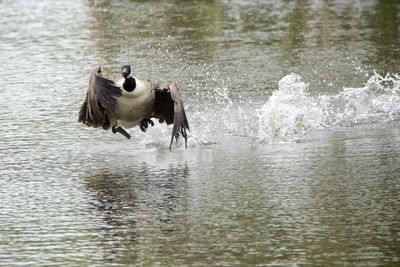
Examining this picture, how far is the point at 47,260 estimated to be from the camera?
271 inches

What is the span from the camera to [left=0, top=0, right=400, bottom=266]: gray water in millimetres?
7273

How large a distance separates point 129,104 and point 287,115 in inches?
84.0

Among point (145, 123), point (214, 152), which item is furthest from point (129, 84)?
point (214, 152)

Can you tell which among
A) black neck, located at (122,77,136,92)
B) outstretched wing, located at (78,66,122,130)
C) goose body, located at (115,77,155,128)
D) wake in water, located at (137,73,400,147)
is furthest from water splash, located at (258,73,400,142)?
outstretched wing, located at (78,66,122,130)

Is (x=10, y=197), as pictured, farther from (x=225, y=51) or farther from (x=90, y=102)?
(x=225, y=51)

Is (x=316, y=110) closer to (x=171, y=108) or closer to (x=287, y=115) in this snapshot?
(x=287, y=115)

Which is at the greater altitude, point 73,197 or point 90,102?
point 90,102

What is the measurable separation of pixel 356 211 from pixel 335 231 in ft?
2.25

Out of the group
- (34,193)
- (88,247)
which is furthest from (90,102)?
(88,247)

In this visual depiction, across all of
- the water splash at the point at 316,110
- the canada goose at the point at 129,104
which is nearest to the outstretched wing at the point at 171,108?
the canada goose at the point at 129,104

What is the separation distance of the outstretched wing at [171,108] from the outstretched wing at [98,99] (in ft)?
1.99

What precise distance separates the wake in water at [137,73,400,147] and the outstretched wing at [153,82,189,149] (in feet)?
1.21

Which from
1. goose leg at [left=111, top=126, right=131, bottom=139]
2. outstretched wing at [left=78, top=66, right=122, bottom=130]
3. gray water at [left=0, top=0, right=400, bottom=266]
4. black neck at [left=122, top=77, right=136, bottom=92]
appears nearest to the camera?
gray water at [left=0, top=0, right=400, bottom=266]

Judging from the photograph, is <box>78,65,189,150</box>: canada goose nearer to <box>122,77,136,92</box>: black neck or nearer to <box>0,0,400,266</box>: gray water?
<box>122,77,136,92</box>: black neck
